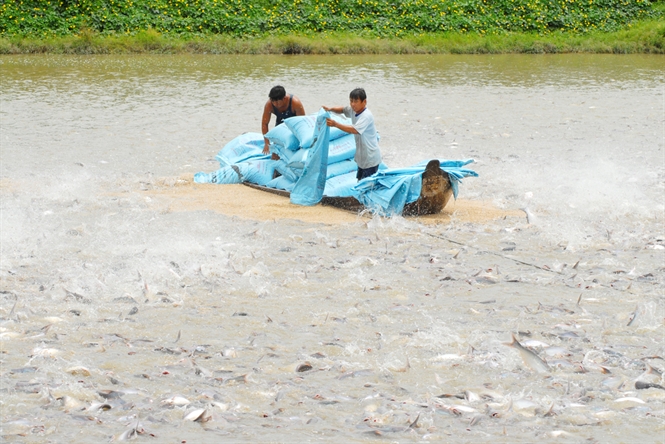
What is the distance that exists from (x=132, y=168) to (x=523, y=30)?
1679cm

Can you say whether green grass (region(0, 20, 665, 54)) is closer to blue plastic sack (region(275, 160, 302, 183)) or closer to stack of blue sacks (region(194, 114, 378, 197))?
stack of blue sacks (region(194, 114, 378, 197))

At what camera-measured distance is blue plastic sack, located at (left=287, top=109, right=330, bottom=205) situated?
25.8ft

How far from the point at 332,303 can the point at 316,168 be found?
2.80 m

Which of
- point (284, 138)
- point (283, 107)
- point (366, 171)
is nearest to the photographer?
point (366, 171)

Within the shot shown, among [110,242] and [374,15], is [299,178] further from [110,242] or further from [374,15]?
[374,15]

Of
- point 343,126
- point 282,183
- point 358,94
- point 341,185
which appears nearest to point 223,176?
point 282,183

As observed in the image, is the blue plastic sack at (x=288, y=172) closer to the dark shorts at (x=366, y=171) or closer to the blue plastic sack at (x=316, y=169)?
the blue plastic sack at (x=316, y=169)

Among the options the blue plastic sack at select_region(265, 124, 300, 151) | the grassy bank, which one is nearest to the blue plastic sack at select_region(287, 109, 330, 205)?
the blue plastic sack at select_region(265, 124, 300, 151)

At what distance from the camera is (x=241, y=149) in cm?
954

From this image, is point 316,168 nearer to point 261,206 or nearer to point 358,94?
point 261,206

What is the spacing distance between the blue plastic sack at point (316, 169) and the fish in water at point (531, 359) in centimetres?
371

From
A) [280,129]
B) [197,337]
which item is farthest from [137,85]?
[197,337]

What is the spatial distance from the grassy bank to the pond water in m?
10.1

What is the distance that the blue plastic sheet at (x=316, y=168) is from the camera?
7.88 m
